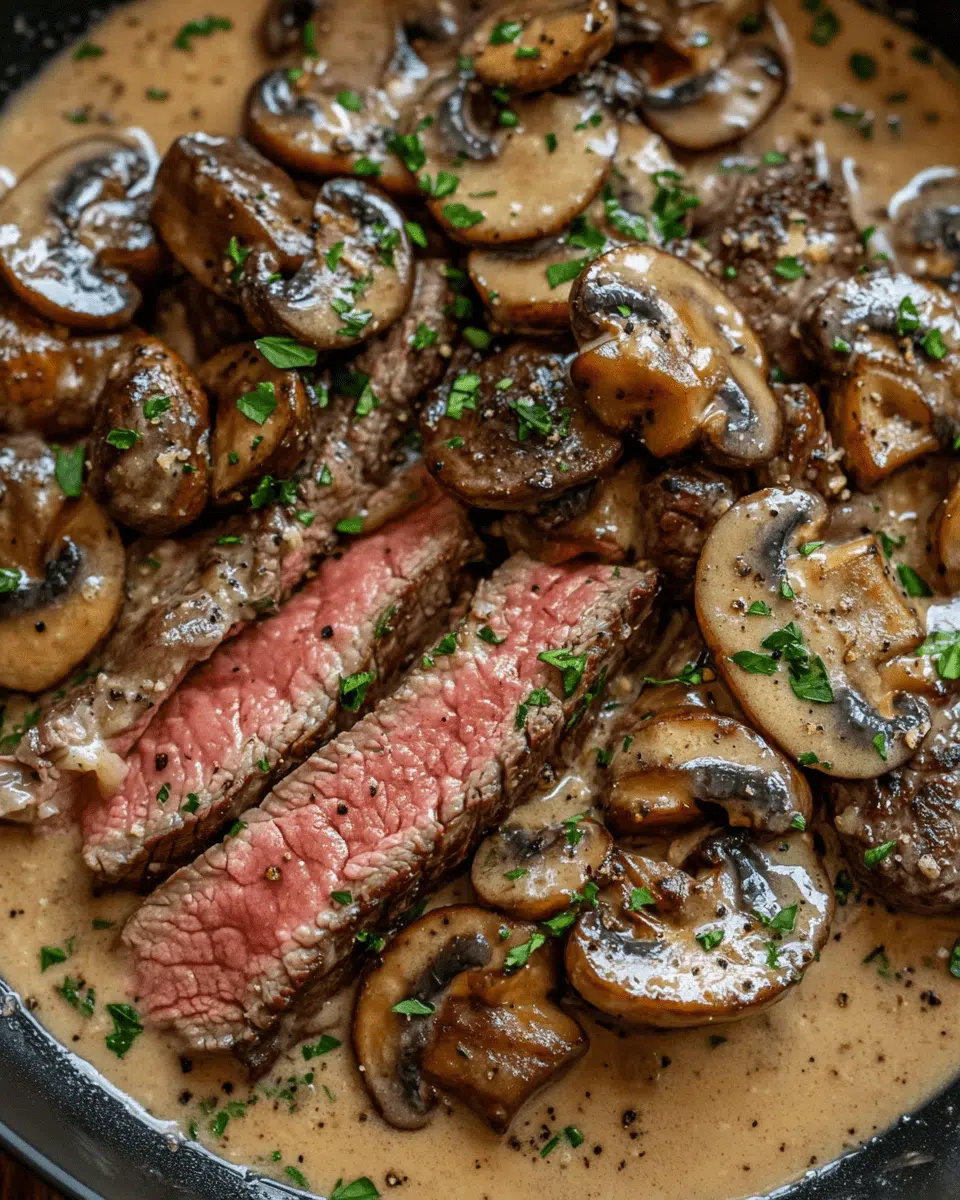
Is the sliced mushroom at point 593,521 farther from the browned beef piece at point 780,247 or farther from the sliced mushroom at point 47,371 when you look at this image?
the sliced mushroom at point 47,371

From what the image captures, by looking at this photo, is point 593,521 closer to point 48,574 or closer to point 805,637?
point 805,637

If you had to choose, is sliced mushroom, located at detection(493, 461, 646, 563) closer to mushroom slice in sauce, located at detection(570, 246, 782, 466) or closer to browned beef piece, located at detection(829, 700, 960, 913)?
mushroom slice in sauce, located at detection(570, 246, 782, 466)

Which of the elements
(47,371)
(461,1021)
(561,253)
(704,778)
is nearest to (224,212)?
(47,371)

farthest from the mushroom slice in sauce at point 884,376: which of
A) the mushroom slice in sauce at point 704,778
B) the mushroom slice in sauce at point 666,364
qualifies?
the mushroom slice in sauce at point 704,778

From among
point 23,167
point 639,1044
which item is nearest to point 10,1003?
point 639,1044

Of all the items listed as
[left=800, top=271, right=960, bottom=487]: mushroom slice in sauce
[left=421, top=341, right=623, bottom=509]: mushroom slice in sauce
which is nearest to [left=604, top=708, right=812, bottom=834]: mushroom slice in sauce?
[left=421, top=341, right=623, bottom=509]: mushroom slice in sauce

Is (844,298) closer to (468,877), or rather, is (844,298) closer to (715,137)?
(715,137)

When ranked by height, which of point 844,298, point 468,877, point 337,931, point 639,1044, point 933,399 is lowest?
point 639,1044
